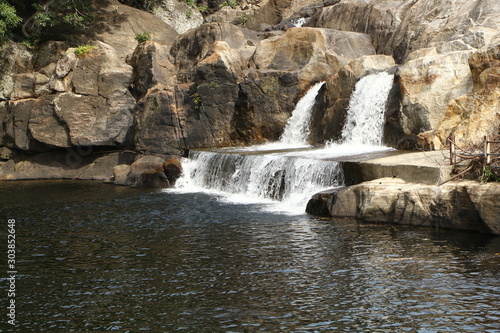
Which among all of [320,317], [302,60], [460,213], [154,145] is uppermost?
[302,60]

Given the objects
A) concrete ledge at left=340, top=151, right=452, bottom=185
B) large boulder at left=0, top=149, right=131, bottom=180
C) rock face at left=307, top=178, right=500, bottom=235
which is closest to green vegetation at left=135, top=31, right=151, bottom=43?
large boulder at left=0, top=149, right=131, bottom=180

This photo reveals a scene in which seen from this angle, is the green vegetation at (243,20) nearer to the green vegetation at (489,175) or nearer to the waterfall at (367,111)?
the waterfall at (367,111)

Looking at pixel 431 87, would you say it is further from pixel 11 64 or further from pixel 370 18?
pixel 11 64

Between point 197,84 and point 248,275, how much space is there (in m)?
19.4

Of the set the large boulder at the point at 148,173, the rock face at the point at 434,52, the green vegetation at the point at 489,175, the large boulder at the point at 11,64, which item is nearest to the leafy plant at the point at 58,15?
the large boulder at the point at 11,64

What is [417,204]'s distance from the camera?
17.4 metres

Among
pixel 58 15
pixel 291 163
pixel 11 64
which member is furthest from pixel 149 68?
pixel 291 163

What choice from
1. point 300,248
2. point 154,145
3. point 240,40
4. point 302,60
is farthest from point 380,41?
point 300,248

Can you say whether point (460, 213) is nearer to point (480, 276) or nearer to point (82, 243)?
point (480, 276)

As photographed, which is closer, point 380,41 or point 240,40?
point 380,41

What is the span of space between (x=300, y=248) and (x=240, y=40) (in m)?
22.5

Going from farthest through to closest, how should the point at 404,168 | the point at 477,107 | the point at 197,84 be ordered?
the point at 197,84 → the point at 477,107 → the point at 404,168

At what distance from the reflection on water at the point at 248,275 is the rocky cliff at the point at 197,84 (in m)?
11.3

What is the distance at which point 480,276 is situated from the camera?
41.1ft
